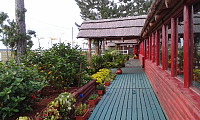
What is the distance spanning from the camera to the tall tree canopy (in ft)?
79.9

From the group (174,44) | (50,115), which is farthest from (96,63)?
(50,115)

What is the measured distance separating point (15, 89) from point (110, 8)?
23490mm

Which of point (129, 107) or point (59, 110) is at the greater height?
point (59, 110)

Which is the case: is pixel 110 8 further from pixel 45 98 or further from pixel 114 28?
pixel 45 98

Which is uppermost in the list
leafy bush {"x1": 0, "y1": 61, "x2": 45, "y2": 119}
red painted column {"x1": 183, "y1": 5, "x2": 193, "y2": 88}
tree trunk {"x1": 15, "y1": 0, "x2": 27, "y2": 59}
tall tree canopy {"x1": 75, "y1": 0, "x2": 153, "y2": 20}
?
tall tree canopy {"x1": 75, "y1": 0, "x2": 153, "y2": 20}

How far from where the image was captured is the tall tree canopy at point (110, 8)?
24359 millimetres

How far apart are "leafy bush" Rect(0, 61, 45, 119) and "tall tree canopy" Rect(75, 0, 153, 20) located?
845 inches

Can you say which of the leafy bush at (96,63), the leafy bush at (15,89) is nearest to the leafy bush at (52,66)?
the leafy bush at (15,89)

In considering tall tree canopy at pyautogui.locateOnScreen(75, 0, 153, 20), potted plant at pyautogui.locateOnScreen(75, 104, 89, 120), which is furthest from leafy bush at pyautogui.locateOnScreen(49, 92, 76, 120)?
tall tree canopy at pyautogui.locateOnScreen(75, 0, 153, 20)

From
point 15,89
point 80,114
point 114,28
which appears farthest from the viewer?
point 114,28

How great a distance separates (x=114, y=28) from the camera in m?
11.1

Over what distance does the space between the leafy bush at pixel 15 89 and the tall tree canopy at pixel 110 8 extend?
21.5m

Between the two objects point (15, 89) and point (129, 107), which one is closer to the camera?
point (15, 89)

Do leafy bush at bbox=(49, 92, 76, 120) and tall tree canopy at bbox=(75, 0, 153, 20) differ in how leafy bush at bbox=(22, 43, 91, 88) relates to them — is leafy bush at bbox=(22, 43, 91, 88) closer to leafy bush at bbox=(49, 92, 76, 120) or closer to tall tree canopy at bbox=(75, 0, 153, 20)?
leafy bush at bbox=(49, 92, 76, 120)
